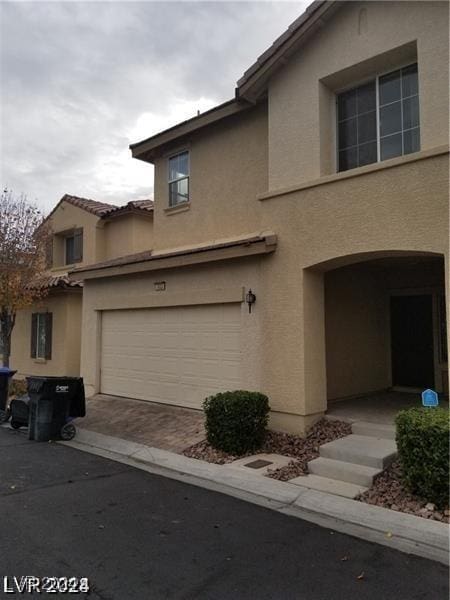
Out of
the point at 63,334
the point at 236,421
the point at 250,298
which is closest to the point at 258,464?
the point at 236,421

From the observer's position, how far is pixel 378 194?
7191 mm

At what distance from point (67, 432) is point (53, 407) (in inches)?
22.8

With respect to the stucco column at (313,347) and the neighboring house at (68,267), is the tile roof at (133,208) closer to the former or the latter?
the neighboring house at (68,267)

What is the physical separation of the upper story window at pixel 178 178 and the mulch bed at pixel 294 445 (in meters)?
6.37

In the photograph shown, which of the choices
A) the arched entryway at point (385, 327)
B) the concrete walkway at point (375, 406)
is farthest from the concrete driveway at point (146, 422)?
the arched entryway at point (385, 327)

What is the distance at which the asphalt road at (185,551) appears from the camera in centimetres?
376

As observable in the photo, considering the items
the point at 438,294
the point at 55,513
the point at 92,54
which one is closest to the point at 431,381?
the point at 438,294

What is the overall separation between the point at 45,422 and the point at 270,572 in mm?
6546

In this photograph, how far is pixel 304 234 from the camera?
814 centimetres

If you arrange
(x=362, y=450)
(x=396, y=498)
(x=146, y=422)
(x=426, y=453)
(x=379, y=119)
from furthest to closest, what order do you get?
(x=146, y=422) < (x=379, y=119) < (x=362, y=450) < (x=396, y=498) < (x=426, y=453)

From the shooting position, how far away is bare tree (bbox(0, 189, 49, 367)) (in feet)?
46.8

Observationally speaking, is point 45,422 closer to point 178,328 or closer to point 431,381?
point 178,328

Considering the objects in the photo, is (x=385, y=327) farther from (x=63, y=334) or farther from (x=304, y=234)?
(x=63, y=334)

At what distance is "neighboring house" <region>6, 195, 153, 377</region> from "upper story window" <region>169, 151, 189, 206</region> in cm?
365
